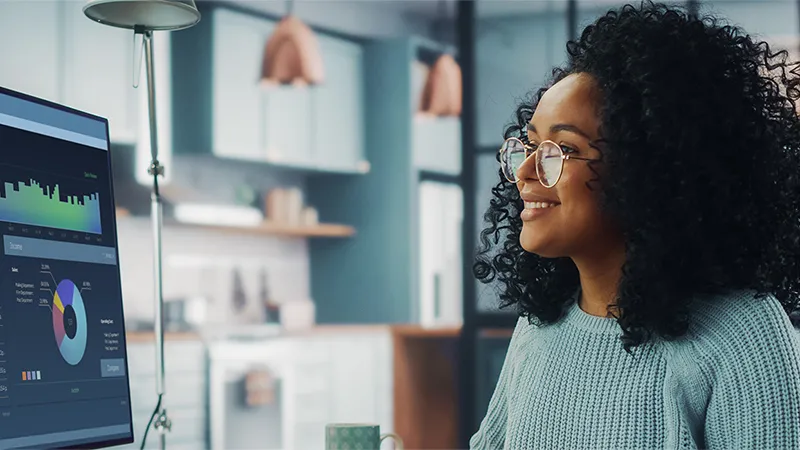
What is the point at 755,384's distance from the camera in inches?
43.1

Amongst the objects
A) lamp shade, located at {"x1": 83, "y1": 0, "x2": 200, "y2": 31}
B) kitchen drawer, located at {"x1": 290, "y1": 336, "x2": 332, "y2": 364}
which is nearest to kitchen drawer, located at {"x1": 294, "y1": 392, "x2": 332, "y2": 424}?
kitchen drawer, located at {"x1": 290, "y1": 336, "x2": 332, "y2": 364}

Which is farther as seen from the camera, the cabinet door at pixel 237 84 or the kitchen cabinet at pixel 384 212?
the kitchen cabinet at pixel 384 212

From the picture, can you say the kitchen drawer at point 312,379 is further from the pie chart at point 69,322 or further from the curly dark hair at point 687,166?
the curly dark hair at point 687,166

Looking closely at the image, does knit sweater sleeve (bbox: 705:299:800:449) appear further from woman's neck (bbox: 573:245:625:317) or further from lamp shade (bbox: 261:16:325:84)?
lamp shade (bbox: 261:16:325:84)

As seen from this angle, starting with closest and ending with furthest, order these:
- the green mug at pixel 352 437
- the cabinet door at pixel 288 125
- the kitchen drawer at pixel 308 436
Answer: the green mug at pixel 352 437
the kitchen drawer at pixel 308 436
the cabinet door at pixel 288 125

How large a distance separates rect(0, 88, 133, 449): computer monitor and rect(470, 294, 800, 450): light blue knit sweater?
19.0 inches

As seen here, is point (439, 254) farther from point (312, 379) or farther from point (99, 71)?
point (99, 71)

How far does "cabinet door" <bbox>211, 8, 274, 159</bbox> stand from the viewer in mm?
6152

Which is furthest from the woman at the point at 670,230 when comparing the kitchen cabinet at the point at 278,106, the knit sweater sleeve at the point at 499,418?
the kitchen cabinet at the point at 278,106

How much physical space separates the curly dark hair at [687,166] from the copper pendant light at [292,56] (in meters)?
4.35

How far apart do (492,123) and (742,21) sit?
119 centimetres

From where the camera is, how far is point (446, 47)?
7.82 metres

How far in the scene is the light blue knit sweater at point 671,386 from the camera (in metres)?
1.09

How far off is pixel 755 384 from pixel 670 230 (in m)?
0.17
